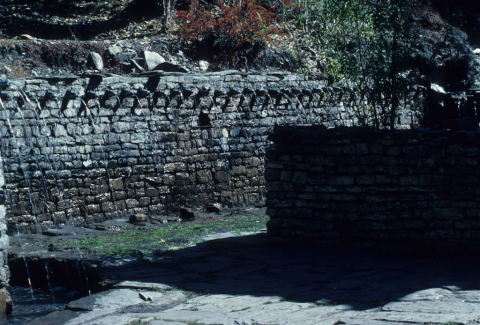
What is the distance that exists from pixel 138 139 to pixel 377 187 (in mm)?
5736

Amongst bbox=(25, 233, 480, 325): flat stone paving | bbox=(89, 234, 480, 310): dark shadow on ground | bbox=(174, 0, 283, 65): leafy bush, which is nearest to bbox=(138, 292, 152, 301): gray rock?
bbox=(25, 233, 480, 325): flat stone paving

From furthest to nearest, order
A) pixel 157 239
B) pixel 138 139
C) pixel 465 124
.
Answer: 1. pixel 138 139
2. pixel 157 239
3. pixel 465 124

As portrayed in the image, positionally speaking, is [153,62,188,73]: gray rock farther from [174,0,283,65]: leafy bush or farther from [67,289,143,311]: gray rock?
[67,289,143,311]: gray rock

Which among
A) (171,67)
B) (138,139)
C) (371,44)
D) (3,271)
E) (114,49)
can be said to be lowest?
(3,271)

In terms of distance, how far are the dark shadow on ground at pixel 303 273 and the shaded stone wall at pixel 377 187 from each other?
0.25m

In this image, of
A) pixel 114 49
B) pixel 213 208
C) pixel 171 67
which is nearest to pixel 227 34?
pixel 114 49

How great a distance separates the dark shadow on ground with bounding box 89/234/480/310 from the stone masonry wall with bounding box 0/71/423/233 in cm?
260

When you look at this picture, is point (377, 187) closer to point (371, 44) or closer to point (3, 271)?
point (371, 44)

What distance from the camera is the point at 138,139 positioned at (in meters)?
10.2

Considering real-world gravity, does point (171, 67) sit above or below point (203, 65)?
below

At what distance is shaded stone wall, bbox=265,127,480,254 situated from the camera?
547 cm

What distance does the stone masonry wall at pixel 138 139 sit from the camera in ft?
29.0

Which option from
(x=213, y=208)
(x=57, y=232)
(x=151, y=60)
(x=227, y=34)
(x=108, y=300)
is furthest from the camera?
(x=227, y=34)

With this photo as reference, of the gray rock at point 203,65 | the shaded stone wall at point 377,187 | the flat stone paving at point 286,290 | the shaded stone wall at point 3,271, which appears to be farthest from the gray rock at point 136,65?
the shaded stone wall at point 3,271
